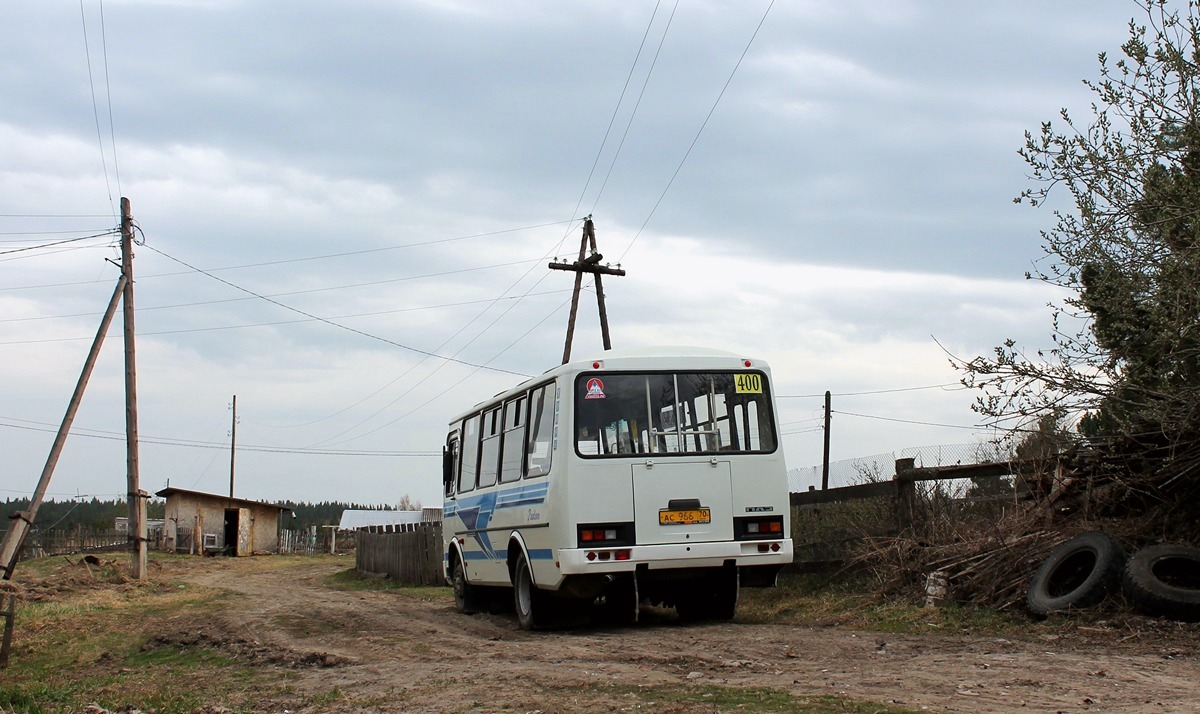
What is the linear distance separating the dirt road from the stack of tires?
52cm

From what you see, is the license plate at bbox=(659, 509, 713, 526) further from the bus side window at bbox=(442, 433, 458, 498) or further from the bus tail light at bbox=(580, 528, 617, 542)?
the bus side window at bbox=(442, 433, 458, 498)

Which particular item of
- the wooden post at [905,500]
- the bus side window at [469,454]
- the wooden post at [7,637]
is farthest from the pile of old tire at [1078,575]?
the wooden post at [7,637]

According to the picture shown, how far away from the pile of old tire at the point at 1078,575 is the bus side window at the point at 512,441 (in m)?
5.96

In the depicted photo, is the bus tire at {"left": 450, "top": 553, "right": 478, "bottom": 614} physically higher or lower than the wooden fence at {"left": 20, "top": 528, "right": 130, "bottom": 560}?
lower

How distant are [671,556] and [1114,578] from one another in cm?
417

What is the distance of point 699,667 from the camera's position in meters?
8.62

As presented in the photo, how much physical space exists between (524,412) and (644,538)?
2663 mm

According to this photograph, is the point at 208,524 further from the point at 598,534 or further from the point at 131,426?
the point at 598,534

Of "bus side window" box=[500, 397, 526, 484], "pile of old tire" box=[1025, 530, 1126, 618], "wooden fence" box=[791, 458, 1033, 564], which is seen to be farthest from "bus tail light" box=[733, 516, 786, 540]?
"bus side window" box=[500, 397, 526, 484]

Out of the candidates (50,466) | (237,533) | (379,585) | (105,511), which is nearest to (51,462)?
(50,466)

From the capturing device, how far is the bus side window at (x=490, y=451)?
49.4 ft

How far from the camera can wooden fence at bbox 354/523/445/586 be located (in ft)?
82.9

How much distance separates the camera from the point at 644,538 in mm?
11938

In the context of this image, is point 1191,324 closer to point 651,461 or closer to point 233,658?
point 651,461
